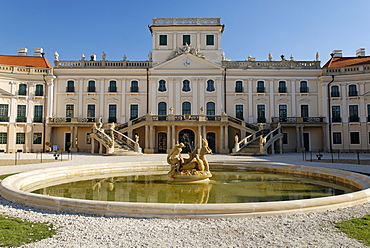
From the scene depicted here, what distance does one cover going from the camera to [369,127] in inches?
1369

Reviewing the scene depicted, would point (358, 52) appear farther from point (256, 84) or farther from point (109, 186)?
point (109, 186)

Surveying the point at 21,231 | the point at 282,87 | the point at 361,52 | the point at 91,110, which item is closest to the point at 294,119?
the point at 282,87

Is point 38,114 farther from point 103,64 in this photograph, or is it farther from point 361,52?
point 361,52

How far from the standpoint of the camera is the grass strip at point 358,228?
18.2 ft

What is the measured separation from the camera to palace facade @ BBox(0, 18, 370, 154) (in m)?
34.7

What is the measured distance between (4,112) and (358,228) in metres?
38.0

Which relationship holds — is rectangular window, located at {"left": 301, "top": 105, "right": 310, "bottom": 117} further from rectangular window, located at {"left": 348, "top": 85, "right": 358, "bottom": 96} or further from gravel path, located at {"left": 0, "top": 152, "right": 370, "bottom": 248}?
gravel path, located at {"left": 0, "top": 152, "right": 370, "bottom": 248}

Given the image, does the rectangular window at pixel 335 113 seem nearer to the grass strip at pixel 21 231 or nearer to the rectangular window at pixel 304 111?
the rectangular window at pixel 304 111

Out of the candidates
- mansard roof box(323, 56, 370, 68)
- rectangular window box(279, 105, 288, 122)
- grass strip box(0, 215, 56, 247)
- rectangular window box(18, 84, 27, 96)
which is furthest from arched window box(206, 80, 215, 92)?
grass strip box(0, 215, 56, 247)

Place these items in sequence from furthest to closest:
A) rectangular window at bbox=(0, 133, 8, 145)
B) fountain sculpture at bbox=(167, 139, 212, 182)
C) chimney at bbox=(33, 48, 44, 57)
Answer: chimney at bbox=(33, 48, 44, 57), rectangular window at bbox=(0, 133, 8, 145), fountain sculpture at bbox=(167, 139, 212, 182)

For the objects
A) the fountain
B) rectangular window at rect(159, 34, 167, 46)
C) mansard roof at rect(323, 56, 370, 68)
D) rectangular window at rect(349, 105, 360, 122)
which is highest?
rectangular window at rect(159, 34, 167, 46)

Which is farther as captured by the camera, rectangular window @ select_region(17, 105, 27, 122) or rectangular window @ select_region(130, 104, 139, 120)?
rectangular window @ select_region(130, 104, 139, 120)

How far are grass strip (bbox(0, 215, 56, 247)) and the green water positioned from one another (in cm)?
324

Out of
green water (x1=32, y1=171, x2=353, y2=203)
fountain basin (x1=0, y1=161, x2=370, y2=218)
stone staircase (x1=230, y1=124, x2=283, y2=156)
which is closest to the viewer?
fountain basin (x1=0, y1=161, x2=370, y2=218)
